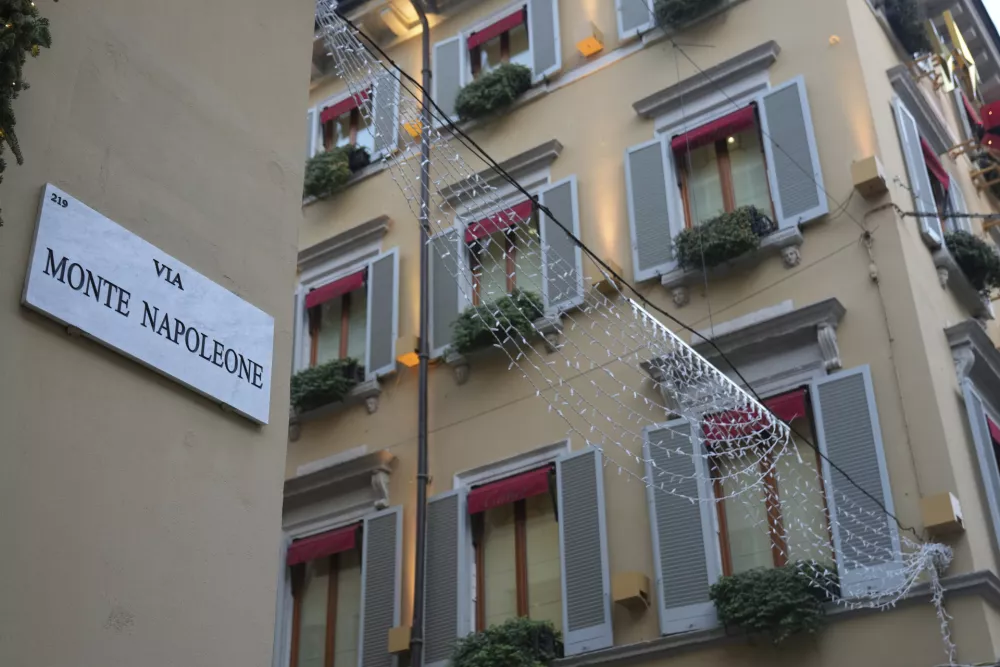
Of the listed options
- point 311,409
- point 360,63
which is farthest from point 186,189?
point 311,409

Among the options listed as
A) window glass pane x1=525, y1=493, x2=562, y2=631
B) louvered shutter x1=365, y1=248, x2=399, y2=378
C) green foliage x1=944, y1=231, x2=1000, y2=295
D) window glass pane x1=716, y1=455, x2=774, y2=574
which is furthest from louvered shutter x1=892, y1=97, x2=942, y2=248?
louvered shutter x1=365, y1=248, x2=399, y2=378

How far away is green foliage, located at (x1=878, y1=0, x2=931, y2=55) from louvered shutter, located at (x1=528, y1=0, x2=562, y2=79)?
3.40 meters

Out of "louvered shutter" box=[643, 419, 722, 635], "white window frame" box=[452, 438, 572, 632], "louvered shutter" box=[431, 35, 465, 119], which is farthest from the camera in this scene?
"louvered shutter" box=[431, 35, 465, 119]

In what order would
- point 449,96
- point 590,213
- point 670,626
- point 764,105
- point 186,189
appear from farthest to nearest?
point 449,96 → point 590,213 → point 764,105 → point 670,626 → point 186,189

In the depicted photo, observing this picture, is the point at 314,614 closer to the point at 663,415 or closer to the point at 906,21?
the point at 663,415

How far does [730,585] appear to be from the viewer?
9.66m

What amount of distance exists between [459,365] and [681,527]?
3.25 metres

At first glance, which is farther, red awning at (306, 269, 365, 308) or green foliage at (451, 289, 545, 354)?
red awning at (306, 269, 365, 308)

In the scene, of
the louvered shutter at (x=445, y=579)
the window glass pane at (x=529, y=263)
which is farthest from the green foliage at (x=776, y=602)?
the window glass pane at (x=529, y=263)

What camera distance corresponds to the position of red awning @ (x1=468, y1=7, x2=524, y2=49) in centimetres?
1431

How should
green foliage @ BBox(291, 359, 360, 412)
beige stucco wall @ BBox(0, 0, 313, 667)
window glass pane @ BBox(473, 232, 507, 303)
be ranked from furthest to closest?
1. green foliage @ BBox(291, 359, 360, 412)
2. window glass pane @ BBox(473, 232, 507, 303)
3. beige stucco wall @ BBox(0, 0, 313, 667)

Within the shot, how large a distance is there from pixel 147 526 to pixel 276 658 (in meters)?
7.31

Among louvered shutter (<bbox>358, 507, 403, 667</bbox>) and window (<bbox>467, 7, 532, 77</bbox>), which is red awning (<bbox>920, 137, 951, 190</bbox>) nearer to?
window (<bbox>467, 7, 532, 77</bbox>)

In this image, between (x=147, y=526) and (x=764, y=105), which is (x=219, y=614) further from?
(x=764, y=105)
